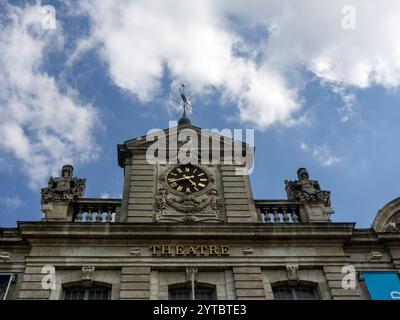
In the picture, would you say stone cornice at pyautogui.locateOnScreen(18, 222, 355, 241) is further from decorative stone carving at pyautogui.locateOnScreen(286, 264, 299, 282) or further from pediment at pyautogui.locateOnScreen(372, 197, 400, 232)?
pediment at pyautogui.locateOnScreen(372, 197, 400, 232)

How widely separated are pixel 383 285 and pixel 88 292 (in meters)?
10.2

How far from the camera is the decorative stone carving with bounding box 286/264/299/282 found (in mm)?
18109

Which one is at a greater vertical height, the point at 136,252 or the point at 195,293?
the point at 136,252

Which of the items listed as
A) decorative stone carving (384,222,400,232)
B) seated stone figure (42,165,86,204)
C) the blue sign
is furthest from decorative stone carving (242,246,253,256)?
seated stone figure (42,165,86,204)

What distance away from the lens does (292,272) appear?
18234mm

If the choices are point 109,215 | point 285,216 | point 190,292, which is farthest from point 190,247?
point 285,216

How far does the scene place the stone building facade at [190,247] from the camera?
17766 millimetres

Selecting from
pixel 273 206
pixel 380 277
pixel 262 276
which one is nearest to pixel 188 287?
pixel 262 276

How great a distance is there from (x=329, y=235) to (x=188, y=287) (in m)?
5.57

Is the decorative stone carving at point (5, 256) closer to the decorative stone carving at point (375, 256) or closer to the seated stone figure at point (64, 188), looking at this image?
the seated stone figure at point (64, 188)

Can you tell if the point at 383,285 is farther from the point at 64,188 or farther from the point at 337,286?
the point at 64,188

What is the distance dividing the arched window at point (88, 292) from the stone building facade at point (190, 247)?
34mm

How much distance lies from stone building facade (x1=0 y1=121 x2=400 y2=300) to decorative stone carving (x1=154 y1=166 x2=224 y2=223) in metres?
0.04
